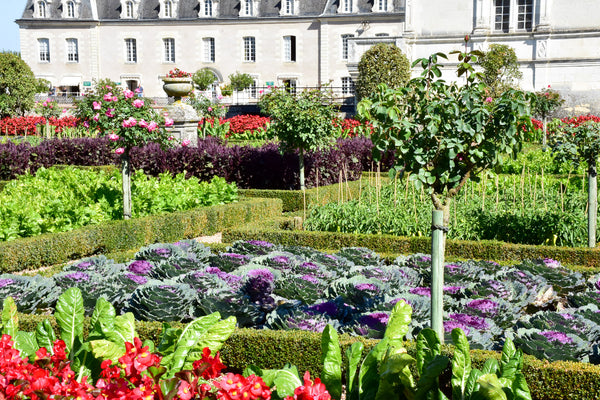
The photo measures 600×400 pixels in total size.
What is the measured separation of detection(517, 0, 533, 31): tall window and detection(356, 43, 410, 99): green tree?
4880mm

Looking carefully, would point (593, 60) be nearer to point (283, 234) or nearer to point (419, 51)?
point (419, 51)

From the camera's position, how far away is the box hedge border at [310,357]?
321 centimetres

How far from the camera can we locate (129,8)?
120ft

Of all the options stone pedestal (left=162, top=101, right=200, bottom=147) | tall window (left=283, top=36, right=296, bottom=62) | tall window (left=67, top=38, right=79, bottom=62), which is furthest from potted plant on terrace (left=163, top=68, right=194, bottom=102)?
tall window (left=67, top=38, right=79, bottom=62)

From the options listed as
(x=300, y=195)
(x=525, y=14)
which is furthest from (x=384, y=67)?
(x=300, y=195)

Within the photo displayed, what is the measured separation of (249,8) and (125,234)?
3019 centimetres

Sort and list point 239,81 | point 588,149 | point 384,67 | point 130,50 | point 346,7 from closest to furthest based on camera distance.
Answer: point 588,149, point 384,67, point 346,7, point 239,81, point 130,50

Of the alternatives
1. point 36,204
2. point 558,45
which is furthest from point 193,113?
point 558,45

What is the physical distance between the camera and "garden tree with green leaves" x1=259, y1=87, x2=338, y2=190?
10.2 meters

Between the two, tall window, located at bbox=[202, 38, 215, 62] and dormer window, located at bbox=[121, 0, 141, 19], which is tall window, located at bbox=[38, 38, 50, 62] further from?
tall window, located at bbox=[202, 38, 215, 62]

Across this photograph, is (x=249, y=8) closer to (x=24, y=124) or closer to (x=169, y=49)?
(x=169, y=49)

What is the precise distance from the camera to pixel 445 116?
3393mm

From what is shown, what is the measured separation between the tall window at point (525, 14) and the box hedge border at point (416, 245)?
1895 centimetres

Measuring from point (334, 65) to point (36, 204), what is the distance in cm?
2797
